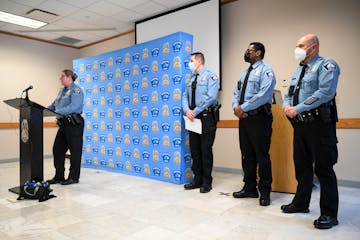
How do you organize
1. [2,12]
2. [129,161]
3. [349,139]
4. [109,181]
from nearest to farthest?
[349,139]
[109,181]
[129,161]
[2,12]

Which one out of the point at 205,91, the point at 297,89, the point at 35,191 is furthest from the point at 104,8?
the point at 297,89

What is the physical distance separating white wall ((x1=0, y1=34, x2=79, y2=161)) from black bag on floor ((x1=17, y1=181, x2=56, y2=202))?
3713 millimetres

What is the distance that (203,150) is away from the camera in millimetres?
3445

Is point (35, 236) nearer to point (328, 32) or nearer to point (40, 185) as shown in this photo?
point (40, 185)

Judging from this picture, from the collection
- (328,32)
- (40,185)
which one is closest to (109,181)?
(40,185)

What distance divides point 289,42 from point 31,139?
354cm

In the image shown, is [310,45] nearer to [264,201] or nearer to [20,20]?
[264,201]

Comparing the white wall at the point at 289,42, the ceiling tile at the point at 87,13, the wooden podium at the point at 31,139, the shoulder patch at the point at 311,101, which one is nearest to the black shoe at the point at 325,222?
the shoulder patch at the point at 311,101

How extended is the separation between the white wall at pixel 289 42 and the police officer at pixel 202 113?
1.29m

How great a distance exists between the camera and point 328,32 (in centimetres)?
378

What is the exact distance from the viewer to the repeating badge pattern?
12.6ft

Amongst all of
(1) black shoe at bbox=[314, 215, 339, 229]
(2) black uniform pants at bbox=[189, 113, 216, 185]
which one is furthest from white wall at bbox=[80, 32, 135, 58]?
(1) black shoe at bbox=[314, 215, 339, 229]

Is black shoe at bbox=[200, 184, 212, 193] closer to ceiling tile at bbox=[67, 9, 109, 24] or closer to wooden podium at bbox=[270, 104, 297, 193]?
wooden podium at bbox=[270, 104, 297, 193]

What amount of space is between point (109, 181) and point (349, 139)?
10.5ft
